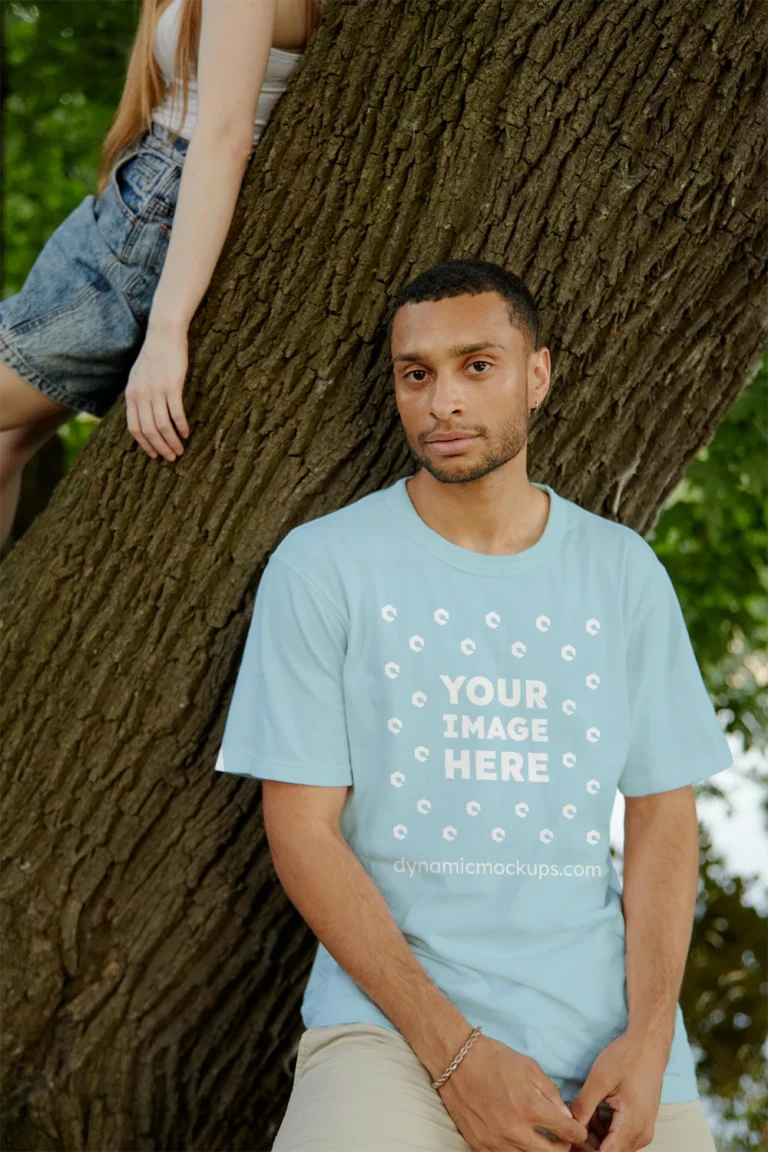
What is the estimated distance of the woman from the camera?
2574 millimetres

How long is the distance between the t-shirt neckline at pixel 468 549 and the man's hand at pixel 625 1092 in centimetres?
95

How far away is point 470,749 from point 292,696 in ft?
1.21

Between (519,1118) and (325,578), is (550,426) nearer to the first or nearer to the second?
(325,578)

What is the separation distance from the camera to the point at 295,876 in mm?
2307

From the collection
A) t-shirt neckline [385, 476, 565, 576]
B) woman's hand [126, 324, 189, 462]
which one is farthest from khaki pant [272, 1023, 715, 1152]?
woman's hand [126, 324, 189, 462]

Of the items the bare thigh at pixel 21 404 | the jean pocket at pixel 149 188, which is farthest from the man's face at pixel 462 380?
the bare thigh at pixel 21 404

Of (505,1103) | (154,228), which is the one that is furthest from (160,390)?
(505,1103)

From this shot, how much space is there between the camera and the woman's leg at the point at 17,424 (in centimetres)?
282

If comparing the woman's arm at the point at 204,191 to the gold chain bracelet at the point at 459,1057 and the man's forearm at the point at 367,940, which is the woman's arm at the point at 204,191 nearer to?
the man's forearm at the point at 367,940

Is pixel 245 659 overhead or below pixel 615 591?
below

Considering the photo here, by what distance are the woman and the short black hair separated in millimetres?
481

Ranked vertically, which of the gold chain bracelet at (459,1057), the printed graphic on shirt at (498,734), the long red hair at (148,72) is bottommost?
the gold chain bracelet at (459,1057)

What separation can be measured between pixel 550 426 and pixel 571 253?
41 centimetres

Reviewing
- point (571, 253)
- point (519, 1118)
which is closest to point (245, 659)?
point (519, 1118)
